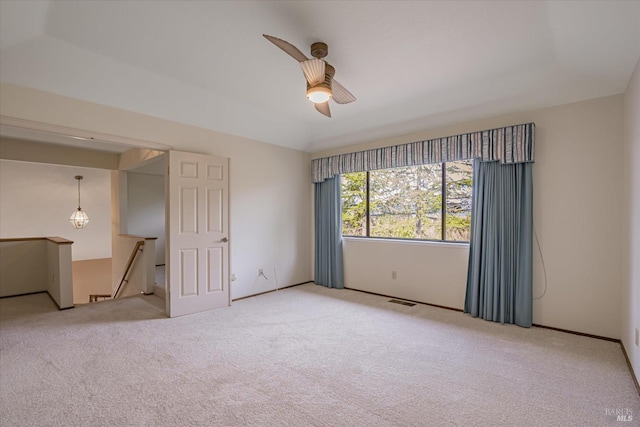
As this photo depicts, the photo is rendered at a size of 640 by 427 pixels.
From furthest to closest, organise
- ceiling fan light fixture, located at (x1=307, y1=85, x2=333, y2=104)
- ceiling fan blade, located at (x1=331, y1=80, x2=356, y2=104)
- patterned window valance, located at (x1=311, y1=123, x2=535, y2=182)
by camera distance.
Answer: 1. patterned window valance, located at (x1=311, y1=123, x2=535, y2=182)
2. ceiling fan blade, located at (x1=331, y1=80, x2=356, y2=104)
3. ceiling fan light fixture, located at (x1=307, y1=85, x2=333, y2=104)

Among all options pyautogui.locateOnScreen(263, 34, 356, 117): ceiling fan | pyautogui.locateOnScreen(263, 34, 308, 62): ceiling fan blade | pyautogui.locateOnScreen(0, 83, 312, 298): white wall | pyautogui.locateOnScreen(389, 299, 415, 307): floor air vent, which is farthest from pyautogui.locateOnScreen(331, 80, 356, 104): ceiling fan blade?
pyautogui.locateOnScreen(389, 299, 415, 307): floor air vent

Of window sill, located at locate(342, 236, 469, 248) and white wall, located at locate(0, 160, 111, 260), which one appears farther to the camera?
white wall, located at locate(0, 160, 111, 260)

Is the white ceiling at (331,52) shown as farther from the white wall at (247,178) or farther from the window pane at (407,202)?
the window pane at (407,202)

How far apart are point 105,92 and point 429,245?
434 cm

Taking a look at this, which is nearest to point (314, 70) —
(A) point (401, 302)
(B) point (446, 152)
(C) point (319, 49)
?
(C) point (319, 49)

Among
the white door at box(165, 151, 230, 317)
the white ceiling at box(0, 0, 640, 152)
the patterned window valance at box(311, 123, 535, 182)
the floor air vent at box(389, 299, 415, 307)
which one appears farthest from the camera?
the floor air vent at box(389, 299, 415, 307)

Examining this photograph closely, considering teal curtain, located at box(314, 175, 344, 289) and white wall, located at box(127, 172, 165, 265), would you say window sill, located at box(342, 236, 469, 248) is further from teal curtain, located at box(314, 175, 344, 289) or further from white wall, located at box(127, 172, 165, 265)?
white wall, located at box(127, 172, 165, 265)

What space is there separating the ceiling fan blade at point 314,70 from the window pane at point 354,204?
2864mm

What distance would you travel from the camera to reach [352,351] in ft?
9.26

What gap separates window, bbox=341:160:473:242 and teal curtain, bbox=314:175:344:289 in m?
0.21

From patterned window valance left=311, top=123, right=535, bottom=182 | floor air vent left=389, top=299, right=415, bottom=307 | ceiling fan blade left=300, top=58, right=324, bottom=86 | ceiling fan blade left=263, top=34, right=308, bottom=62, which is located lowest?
floor air vent left=389, top=299, right=415, bottom=307

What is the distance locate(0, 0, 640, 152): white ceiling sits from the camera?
2225 millimetres

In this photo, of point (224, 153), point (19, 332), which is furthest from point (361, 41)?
point (19, 332)

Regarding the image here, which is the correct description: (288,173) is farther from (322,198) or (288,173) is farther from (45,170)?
(45,170)
